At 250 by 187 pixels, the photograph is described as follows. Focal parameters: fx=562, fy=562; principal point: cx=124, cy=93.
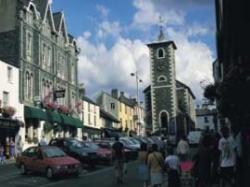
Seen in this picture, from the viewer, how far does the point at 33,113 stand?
168 ft

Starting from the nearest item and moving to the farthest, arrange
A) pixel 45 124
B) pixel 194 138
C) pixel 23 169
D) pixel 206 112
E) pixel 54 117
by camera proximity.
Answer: pixel 23 169 < pixel 194 138 < pixel 45 124 < pixel 54 117 < pixel 206 112

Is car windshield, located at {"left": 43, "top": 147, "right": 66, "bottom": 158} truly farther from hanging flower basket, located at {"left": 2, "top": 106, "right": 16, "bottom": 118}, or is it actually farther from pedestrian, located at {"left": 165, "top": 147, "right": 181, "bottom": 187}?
hanging flower basket, located at {"left": 2, "top": 106, "right": 16, "bottom": 118}

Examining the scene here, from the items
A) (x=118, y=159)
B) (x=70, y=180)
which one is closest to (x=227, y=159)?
(x=118, y=159)

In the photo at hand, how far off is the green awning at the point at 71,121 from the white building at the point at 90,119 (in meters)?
4.96

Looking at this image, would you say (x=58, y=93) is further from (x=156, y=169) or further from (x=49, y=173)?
(x=156, y=169)

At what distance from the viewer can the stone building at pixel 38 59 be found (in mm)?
51969

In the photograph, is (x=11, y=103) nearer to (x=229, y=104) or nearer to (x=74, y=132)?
(x=74, y=132)

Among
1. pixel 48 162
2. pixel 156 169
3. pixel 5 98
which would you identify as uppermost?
pixel 5 98

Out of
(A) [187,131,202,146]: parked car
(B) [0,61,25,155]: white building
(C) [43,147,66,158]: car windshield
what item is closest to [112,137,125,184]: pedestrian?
(C) [43,147,66,158]: car windshield

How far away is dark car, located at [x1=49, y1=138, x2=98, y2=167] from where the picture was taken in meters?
32.7

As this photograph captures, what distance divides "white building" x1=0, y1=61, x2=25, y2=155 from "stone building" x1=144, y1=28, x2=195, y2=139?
5096 centimetres

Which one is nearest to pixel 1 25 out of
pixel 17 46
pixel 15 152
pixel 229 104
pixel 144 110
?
pixel 17 46

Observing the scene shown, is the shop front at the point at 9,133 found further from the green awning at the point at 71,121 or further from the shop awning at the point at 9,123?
the green awning at the point at 71,121

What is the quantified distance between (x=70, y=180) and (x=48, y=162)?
1679mm
